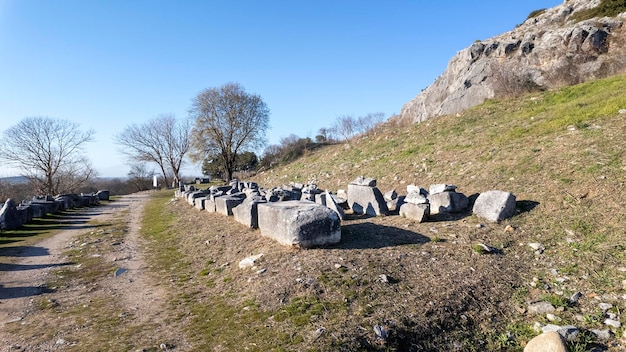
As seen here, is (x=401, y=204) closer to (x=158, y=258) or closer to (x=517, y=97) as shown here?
(x=158, y=258)

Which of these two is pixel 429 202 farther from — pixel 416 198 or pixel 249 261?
pixel 249 261

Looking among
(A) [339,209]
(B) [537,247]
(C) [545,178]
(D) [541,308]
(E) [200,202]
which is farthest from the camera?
(E) [200,202]

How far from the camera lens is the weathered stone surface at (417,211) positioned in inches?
315

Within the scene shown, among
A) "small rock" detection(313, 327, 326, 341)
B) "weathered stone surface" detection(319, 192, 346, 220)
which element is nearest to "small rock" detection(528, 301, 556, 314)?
"small rock" detection(313, 327, 326, 341)

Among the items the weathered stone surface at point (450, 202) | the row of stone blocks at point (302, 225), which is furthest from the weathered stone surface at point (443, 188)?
the row of stone blocks at point (302, 225)

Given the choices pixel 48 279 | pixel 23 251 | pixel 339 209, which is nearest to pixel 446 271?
pixel 339 209

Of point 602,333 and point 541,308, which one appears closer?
point 602,333

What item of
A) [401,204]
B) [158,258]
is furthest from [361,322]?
[158,258]

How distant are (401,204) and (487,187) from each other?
7.55 ft

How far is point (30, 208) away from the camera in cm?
1509

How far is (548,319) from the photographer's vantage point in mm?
4383

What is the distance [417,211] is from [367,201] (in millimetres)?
1652

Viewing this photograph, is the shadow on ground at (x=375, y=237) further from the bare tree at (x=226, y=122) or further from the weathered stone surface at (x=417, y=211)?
the bare tree at (x=226, y=122)

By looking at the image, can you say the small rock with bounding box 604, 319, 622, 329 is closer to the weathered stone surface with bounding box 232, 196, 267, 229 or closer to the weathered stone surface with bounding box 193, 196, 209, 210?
the weathered stone surface with bounding box 232, 196, 267, 229
